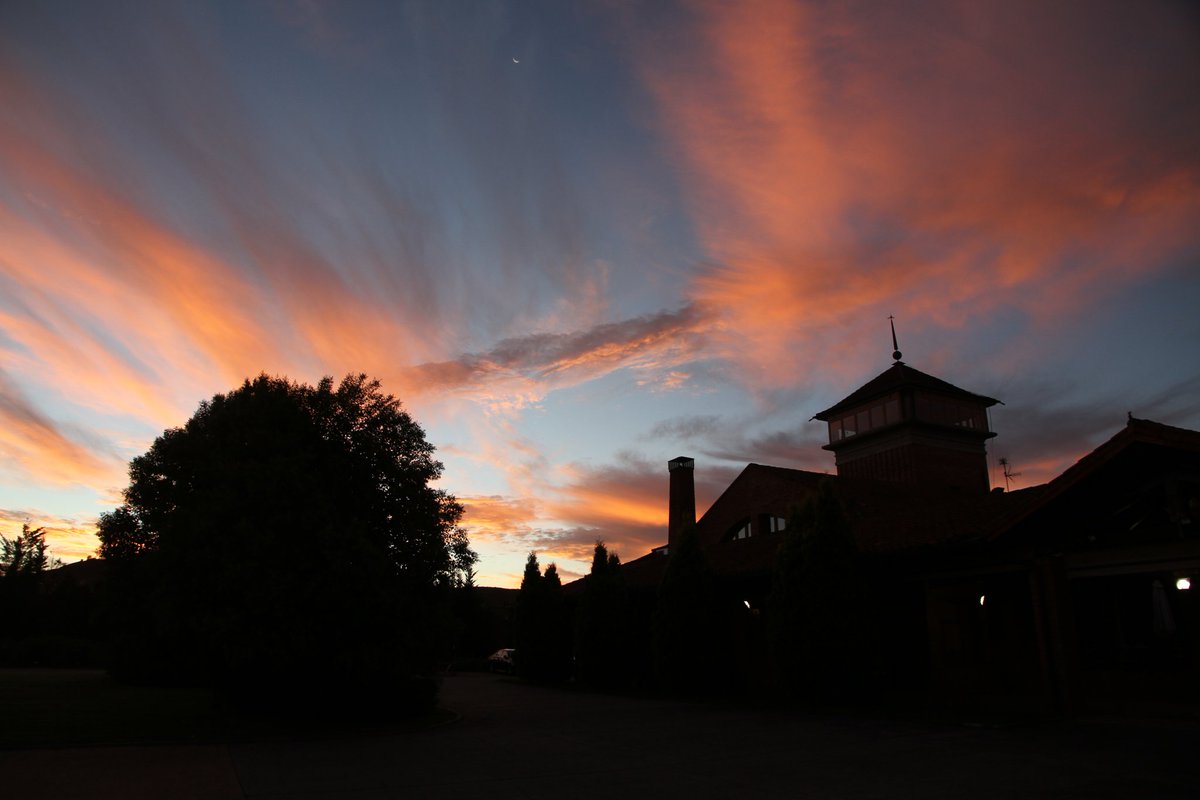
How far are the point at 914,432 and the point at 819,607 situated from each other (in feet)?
64.5

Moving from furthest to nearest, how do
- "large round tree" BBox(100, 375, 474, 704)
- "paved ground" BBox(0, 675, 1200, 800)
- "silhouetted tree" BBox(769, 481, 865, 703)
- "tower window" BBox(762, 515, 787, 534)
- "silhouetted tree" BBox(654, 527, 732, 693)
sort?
1. "tower window" BBox(762, 515, 787, 534)
2. "silhouetted tree" BBox(654, 527, 732, 693)
3. "silhouetted tree" BBox(769, 481, 865, 703)
4. "large round tree" BBox(100, 375, 474, 704)
5. "paved ground" BBox(0, 675, 1200, 800)

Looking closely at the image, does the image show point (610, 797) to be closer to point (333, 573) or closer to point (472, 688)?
point (333, 573)

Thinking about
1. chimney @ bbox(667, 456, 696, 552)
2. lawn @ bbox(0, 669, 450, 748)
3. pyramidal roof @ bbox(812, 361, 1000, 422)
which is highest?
pyramidal roof @ bbox(812, 361, 1000, 422)

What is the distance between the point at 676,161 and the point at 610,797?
13.3 meters

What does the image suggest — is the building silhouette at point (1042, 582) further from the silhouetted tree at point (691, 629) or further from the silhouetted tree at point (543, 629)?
the silhouetted tree at point (543, 629)

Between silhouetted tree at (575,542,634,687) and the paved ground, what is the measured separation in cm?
1148

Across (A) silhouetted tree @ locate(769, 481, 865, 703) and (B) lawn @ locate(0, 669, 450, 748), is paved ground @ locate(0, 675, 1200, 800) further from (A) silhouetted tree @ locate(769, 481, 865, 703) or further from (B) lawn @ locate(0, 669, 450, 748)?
(A) silhouetted tree @ locate(769, 481, 865, 703)

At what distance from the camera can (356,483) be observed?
1662 cm

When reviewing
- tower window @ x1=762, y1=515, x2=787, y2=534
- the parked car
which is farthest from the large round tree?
the parked car

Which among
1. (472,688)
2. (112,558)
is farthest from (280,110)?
(472,688)

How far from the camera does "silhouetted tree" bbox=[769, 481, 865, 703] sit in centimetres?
1702

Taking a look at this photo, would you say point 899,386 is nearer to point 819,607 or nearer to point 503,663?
point 819,607

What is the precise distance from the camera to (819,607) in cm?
1736

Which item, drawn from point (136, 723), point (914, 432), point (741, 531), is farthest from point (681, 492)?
point (136, 723)
